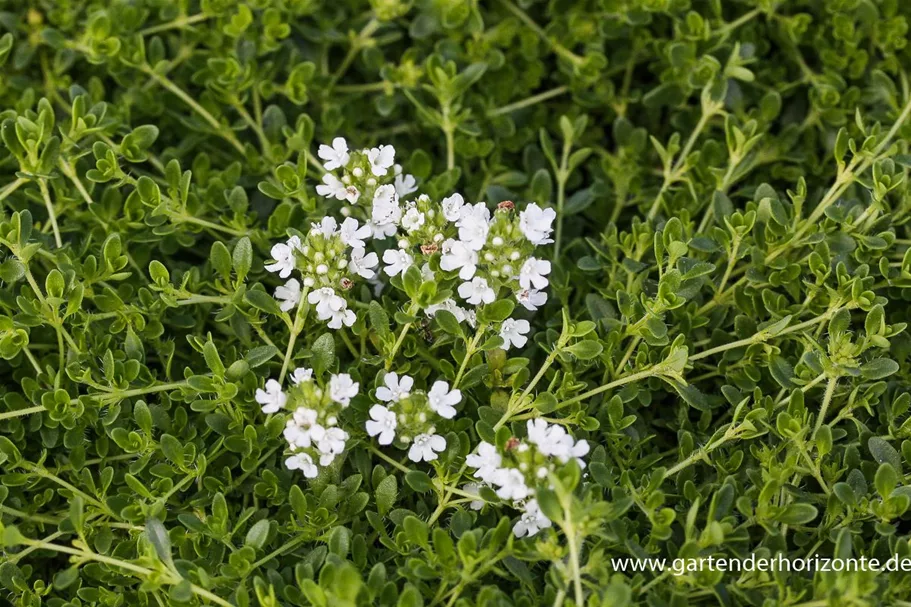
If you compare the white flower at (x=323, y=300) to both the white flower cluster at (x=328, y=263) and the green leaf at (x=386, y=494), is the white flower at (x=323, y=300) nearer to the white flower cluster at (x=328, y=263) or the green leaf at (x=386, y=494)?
the white flower cluster at (x=328, y=263)

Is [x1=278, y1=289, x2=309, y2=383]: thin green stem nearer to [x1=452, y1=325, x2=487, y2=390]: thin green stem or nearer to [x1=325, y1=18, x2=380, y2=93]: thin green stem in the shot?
[x1=452, y1=325, x2=487, y2=390]: thin green stem

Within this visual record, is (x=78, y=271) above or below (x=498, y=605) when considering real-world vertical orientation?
above

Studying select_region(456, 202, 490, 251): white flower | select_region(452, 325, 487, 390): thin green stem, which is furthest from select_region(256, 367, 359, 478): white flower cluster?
select_region(456, 202, 490, 251): white flower

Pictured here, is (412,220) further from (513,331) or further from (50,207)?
(50,207)

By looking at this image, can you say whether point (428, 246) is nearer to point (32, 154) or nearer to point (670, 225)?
point (670, 225)

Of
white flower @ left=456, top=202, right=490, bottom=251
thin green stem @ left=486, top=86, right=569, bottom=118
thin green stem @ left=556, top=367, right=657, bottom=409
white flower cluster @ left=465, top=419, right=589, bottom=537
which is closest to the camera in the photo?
white flower cluster @ left=465, top=419, right=589, bottom=537

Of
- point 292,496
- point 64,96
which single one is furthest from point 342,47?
point 292,496

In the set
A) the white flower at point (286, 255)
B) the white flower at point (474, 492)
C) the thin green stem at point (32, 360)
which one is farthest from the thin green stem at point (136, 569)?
the white flower at point (286, 255)
